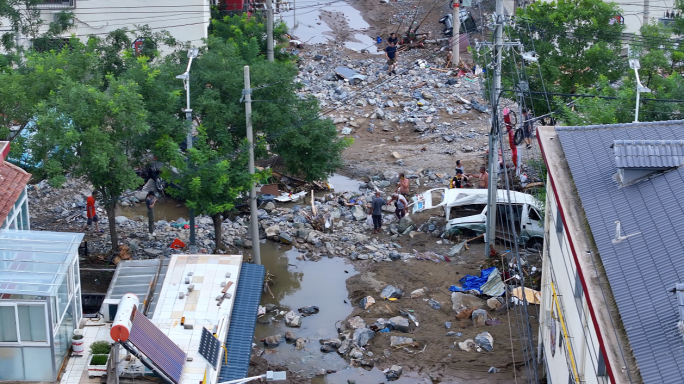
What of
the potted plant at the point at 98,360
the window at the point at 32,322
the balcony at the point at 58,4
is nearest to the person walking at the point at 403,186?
the potted plant at the point at 98,360

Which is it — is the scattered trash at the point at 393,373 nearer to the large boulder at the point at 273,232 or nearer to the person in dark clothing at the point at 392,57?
the large boulder at the point at 273,232

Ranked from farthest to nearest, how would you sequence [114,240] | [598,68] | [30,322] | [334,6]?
[334,6]
[598,68]
[114,240]
[30,322]

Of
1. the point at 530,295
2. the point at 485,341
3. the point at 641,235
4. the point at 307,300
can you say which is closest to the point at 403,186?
the point at 307,300

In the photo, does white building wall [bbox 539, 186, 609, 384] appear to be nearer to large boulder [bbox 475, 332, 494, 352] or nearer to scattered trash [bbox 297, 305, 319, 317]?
large boulder [bbox 475, 332, 494, 352]

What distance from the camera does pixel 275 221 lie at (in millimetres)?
23281

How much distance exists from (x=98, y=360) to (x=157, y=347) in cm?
93

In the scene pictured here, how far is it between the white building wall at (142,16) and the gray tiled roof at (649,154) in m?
23.6

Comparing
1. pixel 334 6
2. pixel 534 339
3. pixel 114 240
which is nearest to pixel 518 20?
pixel 534 339

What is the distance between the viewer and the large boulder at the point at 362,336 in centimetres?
1705

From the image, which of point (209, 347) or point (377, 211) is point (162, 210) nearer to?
point (377, 211)

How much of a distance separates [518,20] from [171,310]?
17.4 meters

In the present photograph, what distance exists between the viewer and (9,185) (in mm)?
14922

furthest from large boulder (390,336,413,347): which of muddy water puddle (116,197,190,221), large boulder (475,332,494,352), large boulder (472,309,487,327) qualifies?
muddy water puddle (116,197,190,221)

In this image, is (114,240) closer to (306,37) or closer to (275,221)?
(275,221)
